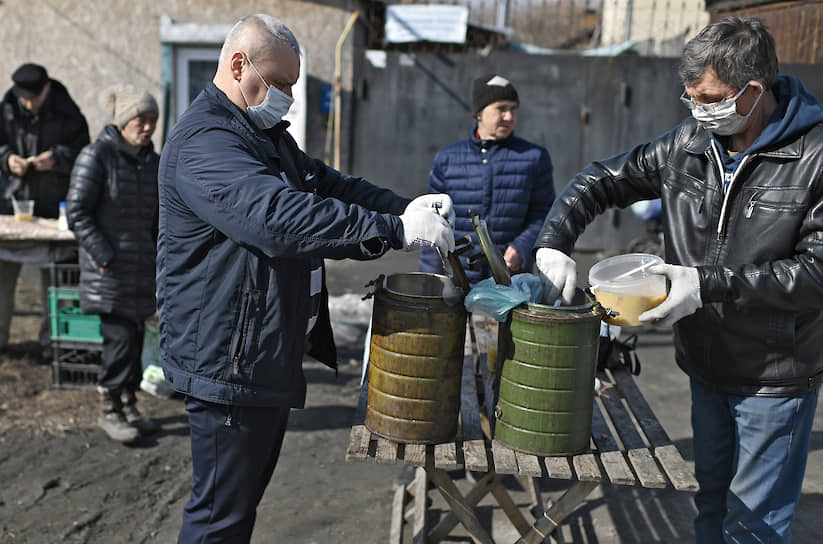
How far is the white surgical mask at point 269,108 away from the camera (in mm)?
2166

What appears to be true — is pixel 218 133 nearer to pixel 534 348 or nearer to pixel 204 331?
pixel 204 331

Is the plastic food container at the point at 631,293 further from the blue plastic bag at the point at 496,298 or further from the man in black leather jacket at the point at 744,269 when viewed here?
the blue plastic bag at the point at 496,298

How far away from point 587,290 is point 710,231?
0.42 meters

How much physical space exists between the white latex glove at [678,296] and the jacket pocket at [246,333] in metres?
1.12

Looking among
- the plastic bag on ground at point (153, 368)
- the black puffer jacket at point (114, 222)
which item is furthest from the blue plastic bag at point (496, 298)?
the plastic bag on ground at point (153, 368)

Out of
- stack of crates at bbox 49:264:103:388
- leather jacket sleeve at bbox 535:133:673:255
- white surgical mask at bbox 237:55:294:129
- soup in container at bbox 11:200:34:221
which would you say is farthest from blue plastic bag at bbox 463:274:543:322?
soup in container at bbox 11:200:34:221

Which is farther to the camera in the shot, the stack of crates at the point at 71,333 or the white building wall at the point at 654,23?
the white building wall at the point at 654,23

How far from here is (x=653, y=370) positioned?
5477 mm

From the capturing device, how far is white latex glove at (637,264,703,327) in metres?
2.03

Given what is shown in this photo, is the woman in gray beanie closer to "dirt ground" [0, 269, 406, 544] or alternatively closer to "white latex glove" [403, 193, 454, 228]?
"dirt ground" [0, 269, 406, 544]

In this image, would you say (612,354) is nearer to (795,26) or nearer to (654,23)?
(795,26)

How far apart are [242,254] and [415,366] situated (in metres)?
0.60

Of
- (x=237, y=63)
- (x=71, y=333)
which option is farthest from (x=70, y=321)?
(x=237, y=63)

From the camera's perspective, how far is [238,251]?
79.7 inches
